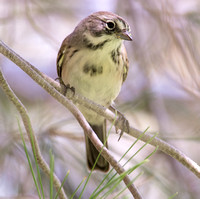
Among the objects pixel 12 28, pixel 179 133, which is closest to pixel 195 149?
pixel 179 133

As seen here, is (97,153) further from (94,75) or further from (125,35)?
(125,35)

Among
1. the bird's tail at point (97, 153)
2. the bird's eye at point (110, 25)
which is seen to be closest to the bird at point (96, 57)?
the bird's eye at point (110, 25)

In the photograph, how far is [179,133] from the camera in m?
3.47

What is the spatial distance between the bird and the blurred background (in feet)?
1.63

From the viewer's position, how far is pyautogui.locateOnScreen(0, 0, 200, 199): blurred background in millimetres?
2770

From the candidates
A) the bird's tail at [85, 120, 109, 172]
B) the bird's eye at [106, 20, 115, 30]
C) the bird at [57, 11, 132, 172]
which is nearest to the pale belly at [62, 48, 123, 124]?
the bird at [57, 11, 132, 172]

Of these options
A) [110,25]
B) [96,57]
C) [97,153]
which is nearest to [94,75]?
[96,57]

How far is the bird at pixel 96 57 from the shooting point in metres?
2.39

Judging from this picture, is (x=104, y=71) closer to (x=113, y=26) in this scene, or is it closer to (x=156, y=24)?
(x=113, y=26)

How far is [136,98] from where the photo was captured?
332 cm

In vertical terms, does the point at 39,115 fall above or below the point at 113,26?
below

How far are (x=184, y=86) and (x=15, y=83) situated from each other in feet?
5.16

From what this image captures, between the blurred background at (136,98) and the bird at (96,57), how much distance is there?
50 centimetres

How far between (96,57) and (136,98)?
99cm
